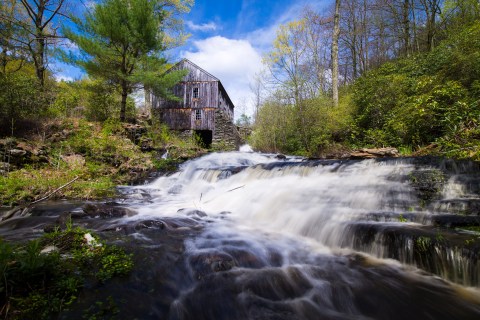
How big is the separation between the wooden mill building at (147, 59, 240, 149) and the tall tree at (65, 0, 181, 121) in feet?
21.9

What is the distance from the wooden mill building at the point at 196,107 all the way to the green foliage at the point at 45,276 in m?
19.2

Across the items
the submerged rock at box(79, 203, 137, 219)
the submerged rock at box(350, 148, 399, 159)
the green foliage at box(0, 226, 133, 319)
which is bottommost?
the submerged rock at box(79, 203, 137, 219)

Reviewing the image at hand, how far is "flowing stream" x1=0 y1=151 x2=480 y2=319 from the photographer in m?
2.22

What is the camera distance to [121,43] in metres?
14.3

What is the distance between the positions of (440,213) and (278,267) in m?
2.74

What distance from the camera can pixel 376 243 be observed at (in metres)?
3.15

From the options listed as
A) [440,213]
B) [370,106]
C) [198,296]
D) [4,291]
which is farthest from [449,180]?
[370,106]

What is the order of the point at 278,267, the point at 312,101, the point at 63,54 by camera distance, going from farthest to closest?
the point at 312,101
the point at 63,54
the point at 278,267

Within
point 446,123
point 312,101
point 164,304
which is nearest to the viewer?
point 164,304

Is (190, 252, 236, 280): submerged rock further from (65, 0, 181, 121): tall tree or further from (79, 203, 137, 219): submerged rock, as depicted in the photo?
(65, 0, 181, 121): tall tree

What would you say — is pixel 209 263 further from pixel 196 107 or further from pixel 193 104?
pixel 193 104

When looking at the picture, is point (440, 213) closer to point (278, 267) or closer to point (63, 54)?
point (278, 267)

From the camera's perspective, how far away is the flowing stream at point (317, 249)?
7.29ft

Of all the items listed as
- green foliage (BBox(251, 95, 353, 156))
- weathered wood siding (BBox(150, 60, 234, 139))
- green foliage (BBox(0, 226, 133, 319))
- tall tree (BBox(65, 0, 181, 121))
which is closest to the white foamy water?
green foliage (BBox(0, 226, 133, 319))
